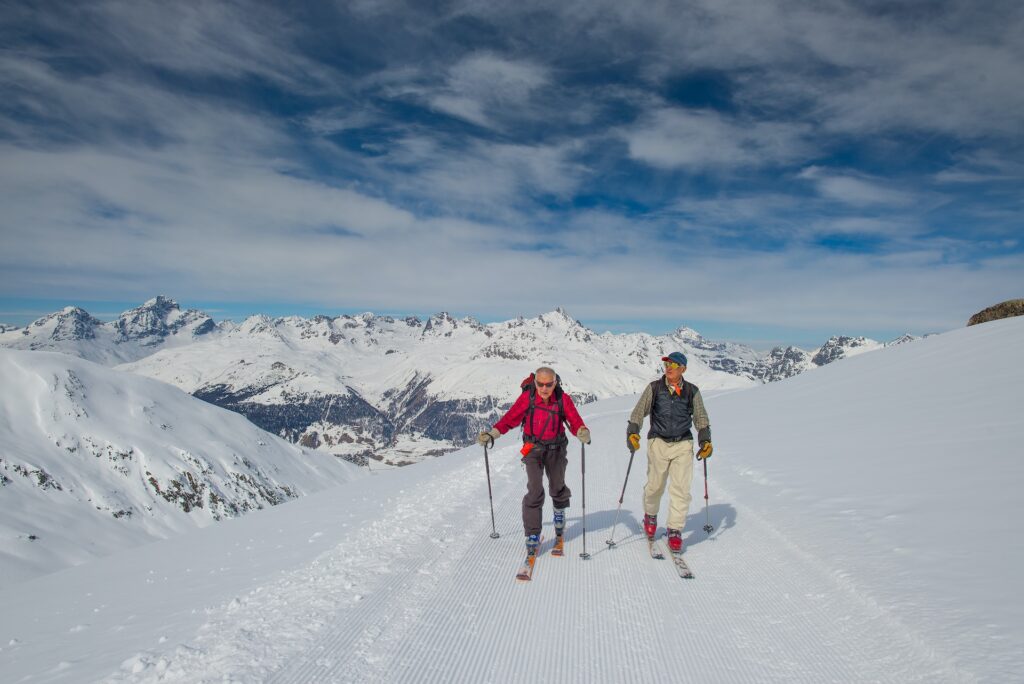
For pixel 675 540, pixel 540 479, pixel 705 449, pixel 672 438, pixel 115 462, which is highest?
pixel 672 438

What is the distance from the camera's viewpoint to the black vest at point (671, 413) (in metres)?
8.25

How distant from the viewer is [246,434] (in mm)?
164250

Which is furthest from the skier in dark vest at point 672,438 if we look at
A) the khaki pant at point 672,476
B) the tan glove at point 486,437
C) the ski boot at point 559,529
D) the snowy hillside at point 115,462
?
the snowy hillside at point 115,462

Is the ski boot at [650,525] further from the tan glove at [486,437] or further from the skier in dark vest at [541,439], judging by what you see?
the tan glove at [486,437]

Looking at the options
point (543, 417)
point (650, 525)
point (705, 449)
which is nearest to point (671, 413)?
point (705, 449)

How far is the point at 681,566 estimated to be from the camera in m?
7.52

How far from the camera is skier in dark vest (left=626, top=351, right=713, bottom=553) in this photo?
8203mm

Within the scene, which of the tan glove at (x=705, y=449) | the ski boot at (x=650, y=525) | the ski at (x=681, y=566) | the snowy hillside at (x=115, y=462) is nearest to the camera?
the ski at (x=681, y=566)

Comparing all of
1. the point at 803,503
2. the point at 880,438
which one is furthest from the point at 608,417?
the point at 803,503

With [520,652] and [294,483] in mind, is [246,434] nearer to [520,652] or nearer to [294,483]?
[294,483]

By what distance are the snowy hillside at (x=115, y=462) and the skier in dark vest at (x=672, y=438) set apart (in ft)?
418

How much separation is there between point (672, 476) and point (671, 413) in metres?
1.06

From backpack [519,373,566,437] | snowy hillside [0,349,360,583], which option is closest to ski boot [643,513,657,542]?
backpack [519,373,566,437]

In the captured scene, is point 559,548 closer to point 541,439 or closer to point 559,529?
point 559,529
